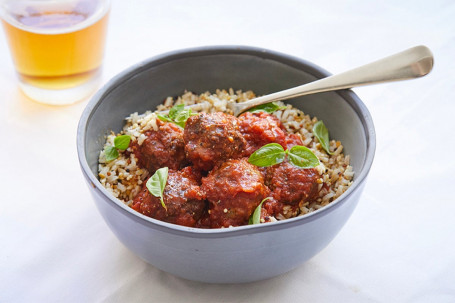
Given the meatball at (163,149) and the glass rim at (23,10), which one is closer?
the meatball at (163,149)

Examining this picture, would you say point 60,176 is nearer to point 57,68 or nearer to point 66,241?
point 66,241

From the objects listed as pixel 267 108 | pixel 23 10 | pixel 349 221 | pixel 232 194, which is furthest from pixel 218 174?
pixel 23 10

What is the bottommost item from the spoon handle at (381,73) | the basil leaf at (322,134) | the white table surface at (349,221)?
the white table surface at (349,221)

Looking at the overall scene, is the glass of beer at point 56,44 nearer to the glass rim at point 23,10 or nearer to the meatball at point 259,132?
the glass rim at point 23,10

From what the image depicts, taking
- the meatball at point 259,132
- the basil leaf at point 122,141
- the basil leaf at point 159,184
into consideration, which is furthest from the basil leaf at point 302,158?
the basil leaf at point 122,141

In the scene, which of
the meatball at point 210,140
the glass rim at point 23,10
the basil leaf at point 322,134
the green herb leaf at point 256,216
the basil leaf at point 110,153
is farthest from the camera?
the glass rim at point 23,10

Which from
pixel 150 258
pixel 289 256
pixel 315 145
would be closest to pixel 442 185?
pixel 315 145
